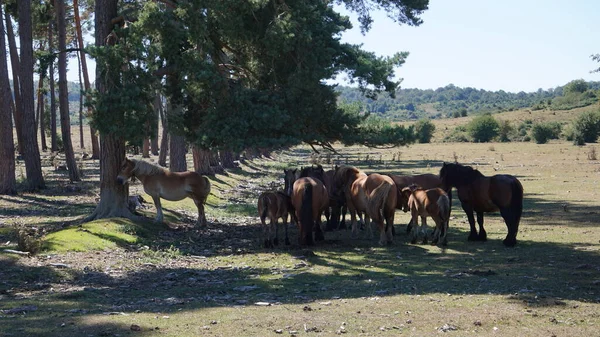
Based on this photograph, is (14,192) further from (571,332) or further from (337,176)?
(571,332)

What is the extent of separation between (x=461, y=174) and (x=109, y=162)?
892 centimetres

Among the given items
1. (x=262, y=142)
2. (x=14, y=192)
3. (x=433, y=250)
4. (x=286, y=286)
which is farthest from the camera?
(x=14, y=192)

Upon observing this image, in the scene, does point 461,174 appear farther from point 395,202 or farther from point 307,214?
point 307,214

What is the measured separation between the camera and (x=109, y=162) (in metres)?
18.3

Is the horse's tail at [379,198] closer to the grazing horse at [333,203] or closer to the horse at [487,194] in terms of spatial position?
the horse at [487,194]

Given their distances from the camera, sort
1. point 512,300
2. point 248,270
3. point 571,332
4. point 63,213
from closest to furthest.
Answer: point 571,332, point 512,300, point 248,270, point 63,213

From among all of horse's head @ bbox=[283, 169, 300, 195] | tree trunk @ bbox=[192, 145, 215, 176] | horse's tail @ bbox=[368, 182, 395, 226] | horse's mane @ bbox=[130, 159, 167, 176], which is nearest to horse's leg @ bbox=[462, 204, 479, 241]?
horse's tail @ bbox=[368, 182, 395, 226]

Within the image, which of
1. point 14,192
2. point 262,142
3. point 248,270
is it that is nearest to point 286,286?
point 248,270

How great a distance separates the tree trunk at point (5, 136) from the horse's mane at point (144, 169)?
25.6 ft

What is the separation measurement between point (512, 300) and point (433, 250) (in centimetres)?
547

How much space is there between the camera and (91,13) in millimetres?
Answer: 43719

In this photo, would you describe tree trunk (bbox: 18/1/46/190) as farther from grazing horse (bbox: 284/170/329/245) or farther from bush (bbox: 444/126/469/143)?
bush (bbox: 444/126/469/143)

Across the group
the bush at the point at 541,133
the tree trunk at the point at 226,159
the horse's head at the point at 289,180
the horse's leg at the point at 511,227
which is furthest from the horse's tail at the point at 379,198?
the bush at the point at 541,133

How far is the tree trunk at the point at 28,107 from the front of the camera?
25.5m
